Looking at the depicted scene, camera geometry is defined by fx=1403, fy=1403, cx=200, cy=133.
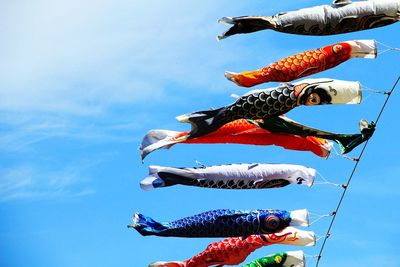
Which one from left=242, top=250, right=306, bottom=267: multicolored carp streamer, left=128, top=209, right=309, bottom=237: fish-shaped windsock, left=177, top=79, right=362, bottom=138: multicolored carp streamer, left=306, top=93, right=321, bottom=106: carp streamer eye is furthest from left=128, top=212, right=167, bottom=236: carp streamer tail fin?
left=306, top=93, right=321, bottom=106: carp streamer eye

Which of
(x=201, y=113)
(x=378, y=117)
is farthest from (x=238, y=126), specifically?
(x=378, y=117)

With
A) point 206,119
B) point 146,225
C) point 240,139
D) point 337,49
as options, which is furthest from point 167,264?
point 337,49

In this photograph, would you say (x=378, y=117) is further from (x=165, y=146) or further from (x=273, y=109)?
(x=165, y=146)

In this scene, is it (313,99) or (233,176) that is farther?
(233,176)

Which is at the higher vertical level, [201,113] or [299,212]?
[201,113]

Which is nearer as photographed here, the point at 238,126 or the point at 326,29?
the point at 326,29

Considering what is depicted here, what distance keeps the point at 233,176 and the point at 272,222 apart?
1227 mm

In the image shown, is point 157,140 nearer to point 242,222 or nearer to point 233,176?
point 233,176

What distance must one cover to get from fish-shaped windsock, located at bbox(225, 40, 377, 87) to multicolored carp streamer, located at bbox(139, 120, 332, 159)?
1.51m


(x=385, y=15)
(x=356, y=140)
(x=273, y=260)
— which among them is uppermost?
(x=385, y=15)

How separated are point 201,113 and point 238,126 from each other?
117 cm

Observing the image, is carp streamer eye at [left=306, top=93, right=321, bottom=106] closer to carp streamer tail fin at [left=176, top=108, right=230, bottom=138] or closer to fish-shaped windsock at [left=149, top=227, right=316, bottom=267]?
carp streamer tail fin at [left=176, top=108, right=230, bottom=138]

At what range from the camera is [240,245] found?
29.3 meters

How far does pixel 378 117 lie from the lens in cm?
2756
